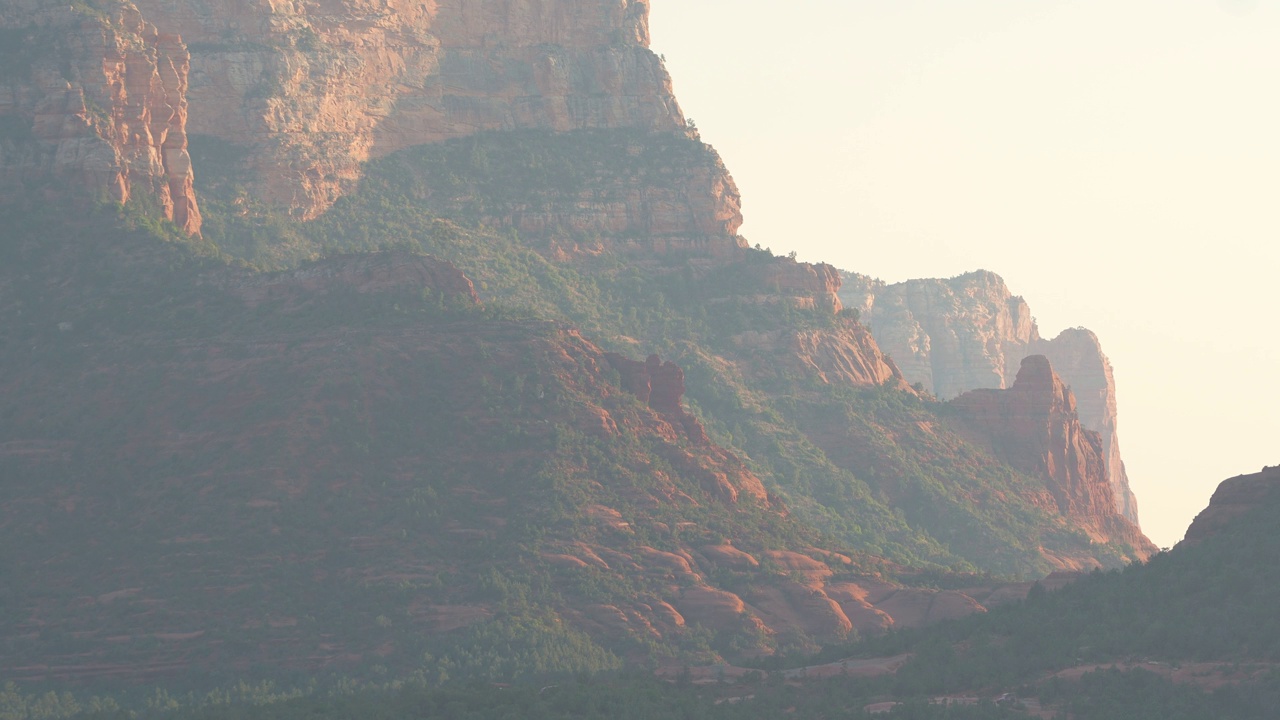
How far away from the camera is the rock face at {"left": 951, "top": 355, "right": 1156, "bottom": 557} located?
160000mm

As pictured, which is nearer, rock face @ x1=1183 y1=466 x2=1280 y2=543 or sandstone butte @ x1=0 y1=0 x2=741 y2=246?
rock face @ x1=1183 y1=466 x2=1280 y2=543

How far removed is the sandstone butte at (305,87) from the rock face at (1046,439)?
1975 centimetres

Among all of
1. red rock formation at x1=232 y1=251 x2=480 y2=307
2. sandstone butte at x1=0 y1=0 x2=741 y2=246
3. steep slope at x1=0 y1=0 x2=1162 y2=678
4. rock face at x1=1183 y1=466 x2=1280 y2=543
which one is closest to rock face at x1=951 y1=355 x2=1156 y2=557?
steep slope at x1=0 y1=0 x2=1162 y2=678

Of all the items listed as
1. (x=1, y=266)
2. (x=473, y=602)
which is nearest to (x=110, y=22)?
(x=1, y=266)

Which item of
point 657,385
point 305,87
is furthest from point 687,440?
point 305,87

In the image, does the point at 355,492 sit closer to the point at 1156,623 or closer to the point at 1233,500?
the point at 1156,623

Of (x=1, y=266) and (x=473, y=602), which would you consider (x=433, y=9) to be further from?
(x=473, y=602)

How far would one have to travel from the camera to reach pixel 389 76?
15838 centimetres

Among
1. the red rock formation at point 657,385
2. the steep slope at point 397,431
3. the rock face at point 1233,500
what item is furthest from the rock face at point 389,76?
A: the rock face at point 1233,500

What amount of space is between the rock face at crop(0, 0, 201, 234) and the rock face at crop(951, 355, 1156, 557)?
57343 millimetres

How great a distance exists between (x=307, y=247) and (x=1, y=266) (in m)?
29.7

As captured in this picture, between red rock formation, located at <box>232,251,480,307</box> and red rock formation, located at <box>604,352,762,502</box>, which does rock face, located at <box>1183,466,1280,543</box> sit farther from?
red rock formation, located at <box>232,251,480,307</box>

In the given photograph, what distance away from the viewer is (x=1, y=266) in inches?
4582

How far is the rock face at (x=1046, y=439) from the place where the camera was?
160 metres
